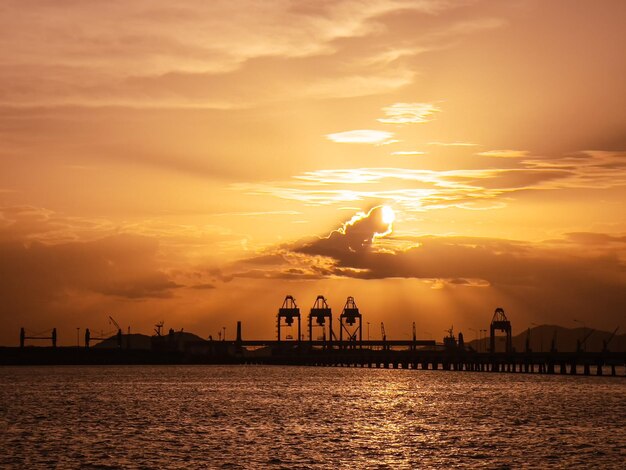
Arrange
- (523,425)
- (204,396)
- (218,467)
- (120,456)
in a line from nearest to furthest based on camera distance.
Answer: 1. (218,467)
2. (120,456)
3. (523,425)
4. (204,396)

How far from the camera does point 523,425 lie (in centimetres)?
8775

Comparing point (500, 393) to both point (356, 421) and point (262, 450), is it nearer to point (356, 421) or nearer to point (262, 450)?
point (356, 421)

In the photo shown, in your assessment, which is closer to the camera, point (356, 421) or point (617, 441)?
point (617, 441)

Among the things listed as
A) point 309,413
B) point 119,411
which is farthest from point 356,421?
point 119,411

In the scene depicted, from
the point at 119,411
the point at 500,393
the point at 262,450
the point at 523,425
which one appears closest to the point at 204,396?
the point at 119,411

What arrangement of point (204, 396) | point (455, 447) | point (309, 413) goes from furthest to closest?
point (204, 396) → point (309, 413) → point (455, 447)

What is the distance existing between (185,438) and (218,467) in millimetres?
17355

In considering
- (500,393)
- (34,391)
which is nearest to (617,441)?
(500,393)

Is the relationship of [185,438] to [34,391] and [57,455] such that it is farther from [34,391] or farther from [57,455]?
[34,391]

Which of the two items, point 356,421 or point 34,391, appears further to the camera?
point 34,391

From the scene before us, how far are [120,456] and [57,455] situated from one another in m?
4.44

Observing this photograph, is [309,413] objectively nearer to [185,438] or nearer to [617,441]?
[185,438]

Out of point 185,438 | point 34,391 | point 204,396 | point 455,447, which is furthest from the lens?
point 34,391

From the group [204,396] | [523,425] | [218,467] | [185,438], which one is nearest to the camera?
[218,467]
